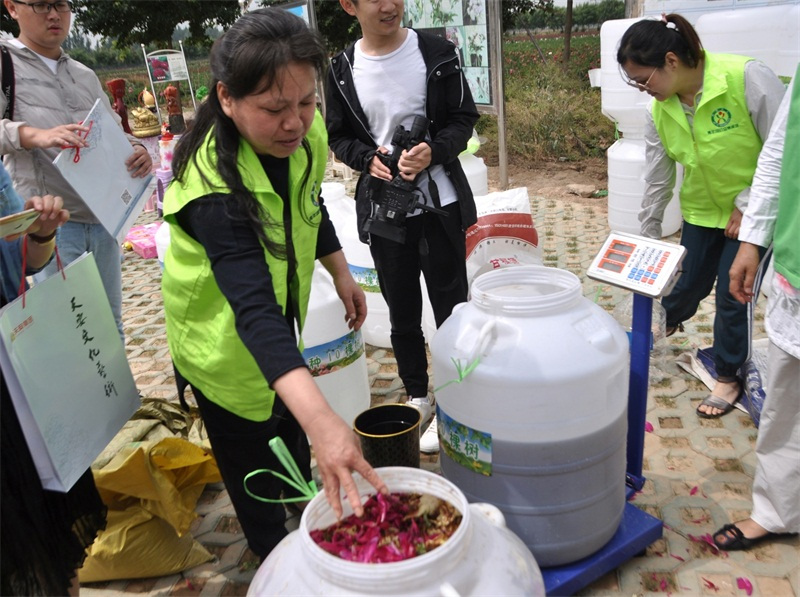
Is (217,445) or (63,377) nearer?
(63,377)

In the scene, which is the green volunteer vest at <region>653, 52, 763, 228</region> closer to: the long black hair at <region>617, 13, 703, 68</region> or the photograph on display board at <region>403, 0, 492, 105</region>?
the long black hair at <region>617, 13, 703, 68</region>

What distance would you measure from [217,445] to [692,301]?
7.27 feet

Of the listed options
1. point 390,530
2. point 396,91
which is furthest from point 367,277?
point 390,530

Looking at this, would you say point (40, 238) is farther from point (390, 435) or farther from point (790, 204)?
point (790, 204)

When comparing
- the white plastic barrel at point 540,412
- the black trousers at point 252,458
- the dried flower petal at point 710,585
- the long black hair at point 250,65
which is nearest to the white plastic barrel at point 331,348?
the black trousers at point 252,458

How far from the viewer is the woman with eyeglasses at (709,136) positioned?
2475mm

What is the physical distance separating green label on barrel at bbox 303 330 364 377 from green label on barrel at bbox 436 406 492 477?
0.84 metres

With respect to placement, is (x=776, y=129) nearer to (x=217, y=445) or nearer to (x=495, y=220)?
(x=495, y=220)

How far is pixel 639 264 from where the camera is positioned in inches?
75.8

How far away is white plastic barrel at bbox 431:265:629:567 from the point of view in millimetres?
1728

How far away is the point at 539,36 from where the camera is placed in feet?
50.4

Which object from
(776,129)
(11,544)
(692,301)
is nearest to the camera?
(11,544)

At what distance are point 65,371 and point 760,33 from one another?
4.14 m

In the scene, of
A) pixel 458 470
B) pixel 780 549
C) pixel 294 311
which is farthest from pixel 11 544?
pixel 780 549
